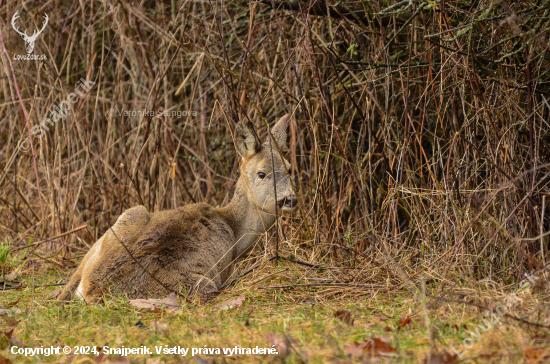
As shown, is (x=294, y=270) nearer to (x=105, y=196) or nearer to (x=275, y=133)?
(x=275, y=133)

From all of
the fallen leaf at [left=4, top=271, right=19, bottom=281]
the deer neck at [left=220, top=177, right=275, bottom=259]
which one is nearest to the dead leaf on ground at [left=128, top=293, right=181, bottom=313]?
the deer neck at [left=220, top=177, right=275, bottom=259]

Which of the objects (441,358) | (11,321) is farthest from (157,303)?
(441,358)

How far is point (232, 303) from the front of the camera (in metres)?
4.09

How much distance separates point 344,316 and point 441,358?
3.25 feet

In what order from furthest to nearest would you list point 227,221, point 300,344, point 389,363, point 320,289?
point 227,221 < point 320,289 < point 300,344 < point 389,363

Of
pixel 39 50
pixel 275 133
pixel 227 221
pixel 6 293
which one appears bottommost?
pixel 6 293

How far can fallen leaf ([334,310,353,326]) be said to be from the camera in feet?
11.3

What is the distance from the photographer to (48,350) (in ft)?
10.2

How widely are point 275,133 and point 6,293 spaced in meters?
2.80

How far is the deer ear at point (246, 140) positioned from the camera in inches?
210

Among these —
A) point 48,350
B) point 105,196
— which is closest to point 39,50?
point 105,196

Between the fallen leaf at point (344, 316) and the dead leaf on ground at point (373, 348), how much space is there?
1.58 feet
